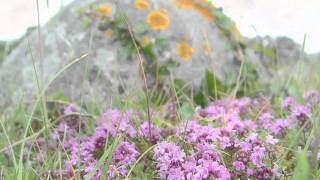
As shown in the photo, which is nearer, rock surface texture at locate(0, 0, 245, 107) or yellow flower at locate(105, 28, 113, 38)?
rock surface texture at locate(0, 0, 245, 107)

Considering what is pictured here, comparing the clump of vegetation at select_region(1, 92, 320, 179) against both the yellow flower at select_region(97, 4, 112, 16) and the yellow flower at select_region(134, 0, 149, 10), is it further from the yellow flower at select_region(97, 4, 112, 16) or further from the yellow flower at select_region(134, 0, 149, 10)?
the yellow flower at select_region(134, 0, 149, 10)

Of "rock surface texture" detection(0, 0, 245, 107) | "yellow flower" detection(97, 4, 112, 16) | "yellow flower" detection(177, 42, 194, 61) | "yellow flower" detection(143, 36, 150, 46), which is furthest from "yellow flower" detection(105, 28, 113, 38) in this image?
"yellow flower" detection(177, 42, 194, 61)

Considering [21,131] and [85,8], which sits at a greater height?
[85,8]

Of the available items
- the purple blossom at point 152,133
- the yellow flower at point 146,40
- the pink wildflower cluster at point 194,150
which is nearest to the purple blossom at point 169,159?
the pink wildflower cluster at point 194,150

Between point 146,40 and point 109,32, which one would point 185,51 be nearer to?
point 146,40

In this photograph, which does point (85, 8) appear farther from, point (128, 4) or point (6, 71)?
point (6, 71)

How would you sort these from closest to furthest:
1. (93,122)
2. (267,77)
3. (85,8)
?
1. (93,122)
2. (85,8)
3. (267,77)

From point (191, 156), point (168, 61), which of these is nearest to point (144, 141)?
point (191, 156)
